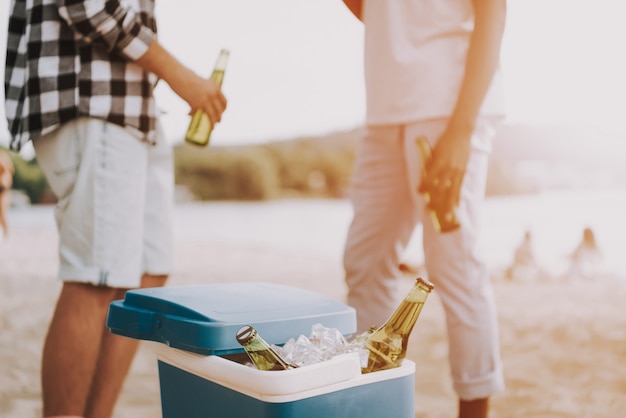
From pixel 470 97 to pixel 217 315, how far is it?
0.68m

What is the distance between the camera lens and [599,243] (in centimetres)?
451

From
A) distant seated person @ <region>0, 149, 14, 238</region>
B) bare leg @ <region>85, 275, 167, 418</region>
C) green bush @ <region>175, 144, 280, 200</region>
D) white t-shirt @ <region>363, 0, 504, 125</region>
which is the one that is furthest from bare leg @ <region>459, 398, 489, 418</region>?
green bush @ <region>175, 144, 280, 200</region>

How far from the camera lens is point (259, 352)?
0.92m

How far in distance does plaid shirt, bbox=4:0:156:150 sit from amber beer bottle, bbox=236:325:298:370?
1.77 ft

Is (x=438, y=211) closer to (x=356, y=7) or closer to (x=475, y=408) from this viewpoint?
(x=475, y=408)

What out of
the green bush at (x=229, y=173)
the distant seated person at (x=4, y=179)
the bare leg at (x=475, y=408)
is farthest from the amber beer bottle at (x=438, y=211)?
the green bush at (x=229, y=173)

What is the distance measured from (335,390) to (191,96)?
648 millimetres

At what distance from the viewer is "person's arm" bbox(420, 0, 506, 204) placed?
1337mm

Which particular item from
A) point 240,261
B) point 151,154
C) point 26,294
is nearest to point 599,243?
point 240,261

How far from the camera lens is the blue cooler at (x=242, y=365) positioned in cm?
88

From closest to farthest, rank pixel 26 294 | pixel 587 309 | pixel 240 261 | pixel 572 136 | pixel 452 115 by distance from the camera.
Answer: pixel 452 115 → pixel 587 309 → pixel 26 294 → pixel 240 261 → pixel 572 136

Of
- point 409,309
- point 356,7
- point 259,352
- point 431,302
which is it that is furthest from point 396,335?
point 431,302

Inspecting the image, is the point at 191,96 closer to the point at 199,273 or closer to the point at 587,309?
the point at 587,309

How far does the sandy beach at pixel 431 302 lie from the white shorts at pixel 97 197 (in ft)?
2.30
